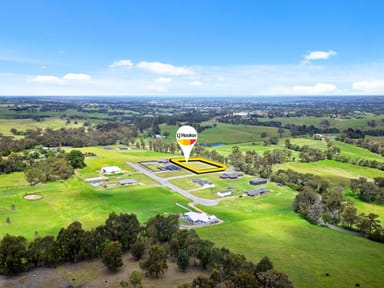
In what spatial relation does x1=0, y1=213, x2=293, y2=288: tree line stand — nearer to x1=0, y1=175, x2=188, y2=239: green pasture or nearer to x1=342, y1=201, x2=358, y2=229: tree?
x1=0, y1=175, x2=188, y2=239: green pasture

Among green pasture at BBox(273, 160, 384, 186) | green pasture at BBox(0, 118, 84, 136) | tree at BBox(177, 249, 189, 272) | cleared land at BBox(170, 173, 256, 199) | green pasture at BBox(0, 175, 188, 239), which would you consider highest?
green pasture at BBox(0, 118, 84, 136)

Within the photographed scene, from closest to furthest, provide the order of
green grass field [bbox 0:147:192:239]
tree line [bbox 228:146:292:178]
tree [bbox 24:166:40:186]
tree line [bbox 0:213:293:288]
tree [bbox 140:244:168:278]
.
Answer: tree line [bbox 0:213:293:288]
tree [bbox 140:244:168:278]
green grass field [bbox 0:147:192:239]
tree [bbox 24:166:40:186]
tree line [bbox 228:146:292:178]

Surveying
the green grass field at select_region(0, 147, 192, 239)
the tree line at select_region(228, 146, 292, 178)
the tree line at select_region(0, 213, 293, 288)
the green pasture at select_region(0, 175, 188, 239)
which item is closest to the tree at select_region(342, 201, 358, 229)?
the tree line at select_region(0, 213, 293, 288)

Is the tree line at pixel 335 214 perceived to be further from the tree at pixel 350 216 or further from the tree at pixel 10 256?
the tree at pixel 10 256

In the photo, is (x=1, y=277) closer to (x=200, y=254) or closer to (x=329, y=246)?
(x=200, y=254)

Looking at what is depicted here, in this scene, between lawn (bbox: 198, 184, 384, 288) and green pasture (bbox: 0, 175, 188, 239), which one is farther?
green pasture (bbox: 0, 175, 188, 239)

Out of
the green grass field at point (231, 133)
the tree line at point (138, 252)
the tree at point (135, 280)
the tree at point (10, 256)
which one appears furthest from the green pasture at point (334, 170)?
the tree at point (10, 256)

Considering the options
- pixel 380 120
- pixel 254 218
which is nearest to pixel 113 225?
pixel 254 218
